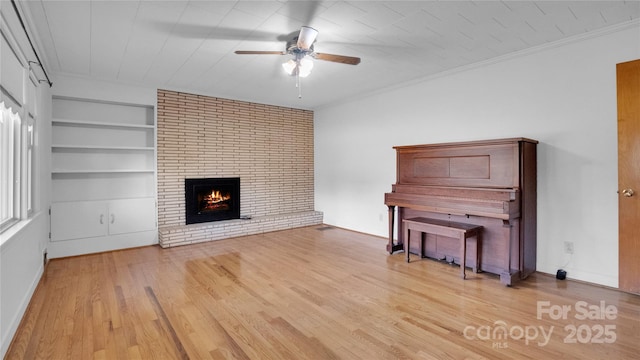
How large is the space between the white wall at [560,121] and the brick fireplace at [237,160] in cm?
269

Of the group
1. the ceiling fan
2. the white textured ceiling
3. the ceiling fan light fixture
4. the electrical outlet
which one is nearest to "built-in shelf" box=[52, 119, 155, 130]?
the white textured ceiling

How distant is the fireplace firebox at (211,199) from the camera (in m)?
5.26

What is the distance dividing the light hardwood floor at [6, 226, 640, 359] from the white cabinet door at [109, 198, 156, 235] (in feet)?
2.54

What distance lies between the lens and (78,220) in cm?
434

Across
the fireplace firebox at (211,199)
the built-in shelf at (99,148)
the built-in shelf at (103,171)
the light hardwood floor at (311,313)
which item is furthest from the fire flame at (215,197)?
the light hardwood floor at (311,313)

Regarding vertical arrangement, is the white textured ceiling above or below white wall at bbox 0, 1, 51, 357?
above

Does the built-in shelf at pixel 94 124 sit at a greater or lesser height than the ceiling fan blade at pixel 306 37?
lesser

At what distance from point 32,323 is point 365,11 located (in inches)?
143

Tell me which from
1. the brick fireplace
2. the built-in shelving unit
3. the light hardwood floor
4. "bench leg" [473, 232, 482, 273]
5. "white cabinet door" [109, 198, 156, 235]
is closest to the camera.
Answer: the light hardwood floor

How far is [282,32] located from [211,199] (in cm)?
346

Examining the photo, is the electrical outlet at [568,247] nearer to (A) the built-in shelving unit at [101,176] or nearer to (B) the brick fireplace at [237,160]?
(B) the brick fireplace at [237,160]

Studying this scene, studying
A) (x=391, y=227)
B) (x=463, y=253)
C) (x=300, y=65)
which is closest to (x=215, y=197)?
(x=391, y=227)

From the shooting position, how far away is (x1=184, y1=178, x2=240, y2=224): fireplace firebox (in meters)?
5.26

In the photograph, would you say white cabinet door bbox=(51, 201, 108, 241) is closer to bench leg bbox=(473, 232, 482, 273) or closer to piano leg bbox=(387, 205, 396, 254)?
piano leg bbox=(387, 205, 396, 254)
